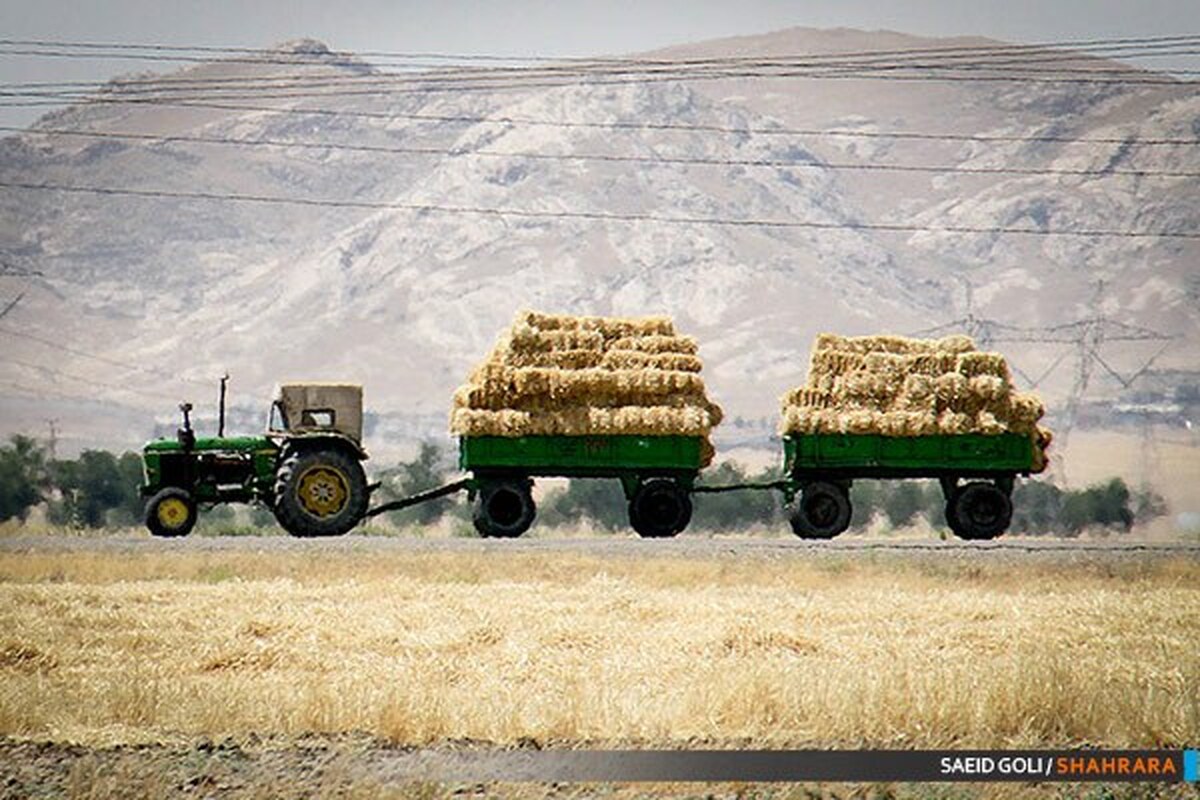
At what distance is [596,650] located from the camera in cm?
1912

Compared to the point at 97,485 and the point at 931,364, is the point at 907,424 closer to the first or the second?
the point at 931,364

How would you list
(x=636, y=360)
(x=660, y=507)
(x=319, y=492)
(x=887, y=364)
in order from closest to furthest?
(x=319, y=492), (x=660, y=507), (x=636, y=360), (x=887, y=364)

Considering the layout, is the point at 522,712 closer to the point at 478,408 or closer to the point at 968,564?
the point at 968,564

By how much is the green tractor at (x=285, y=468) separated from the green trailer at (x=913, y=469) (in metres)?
7.95

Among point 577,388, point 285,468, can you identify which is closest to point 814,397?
point 577,388

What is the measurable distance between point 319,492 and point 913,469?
10.5m

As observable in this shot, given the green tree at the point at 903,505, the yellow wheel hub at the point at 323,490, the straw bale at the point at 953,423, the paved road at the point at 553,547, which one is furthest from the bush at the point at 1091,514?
the yellow wheel hub at the point at 323,490

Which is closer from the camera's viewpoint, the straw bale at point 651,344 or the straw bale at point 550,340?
the straw bale at point 550,340

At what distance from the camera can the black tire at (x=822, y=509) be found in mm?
33875

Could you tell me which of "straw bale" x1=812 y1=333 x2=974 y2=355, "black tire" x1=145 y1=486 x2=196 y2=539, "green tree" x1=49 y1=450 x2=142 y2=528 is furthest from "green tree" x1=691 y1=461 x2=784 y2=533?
"black tire" x1=145 y1=486 x2=196 y2=539

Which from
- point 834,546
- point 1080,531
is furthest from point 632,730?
point 1080,531

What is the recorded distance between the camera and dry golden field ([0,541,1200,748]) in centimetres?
1382

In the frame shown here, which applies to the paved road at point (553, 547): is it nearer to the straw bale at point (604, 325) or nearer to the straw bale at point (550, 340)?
the straw bale at point (550, 340)

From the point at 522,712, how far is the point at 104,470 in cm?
4928
